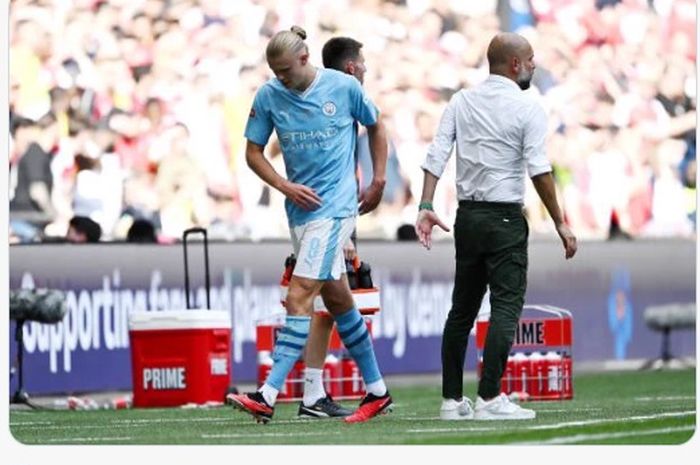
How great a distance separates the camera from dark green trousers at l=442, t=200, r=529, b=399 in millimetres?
10703

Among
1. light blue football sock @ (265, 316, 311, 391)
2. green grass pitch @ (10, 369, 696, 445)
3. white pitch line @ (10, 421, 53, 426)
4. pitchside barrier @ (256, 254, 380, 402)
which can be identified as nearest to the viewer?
green grass pitch @ (10, 369, 696, 445)

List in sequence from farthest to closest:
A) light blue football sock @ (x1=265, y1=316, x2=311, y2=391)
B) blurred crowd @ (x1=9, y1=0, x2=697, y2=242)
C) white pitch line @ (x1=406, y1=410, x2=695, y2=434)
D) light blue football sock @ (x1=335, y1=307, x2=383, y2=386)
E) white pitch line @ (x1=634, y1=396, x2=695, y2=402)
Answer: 1. blurred crowd @ (x1=9, y1=0, x2=697, y2=242)
2. white pitch line @ (x1=634, y1=396, x2=695, y2=402)
3. light blue football sock @ (x1=335, y1=307, x2=383, y2=386)
4. light blue football sock @ (x1=265, y1=316, x2=311, y2=391)
5. white pitch line @ (x1=406, y1=410, x2=695, y2=434)

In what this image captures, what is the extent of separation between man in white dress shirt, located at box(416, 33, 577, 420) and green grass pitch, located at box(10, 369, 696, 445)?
0.43 metres

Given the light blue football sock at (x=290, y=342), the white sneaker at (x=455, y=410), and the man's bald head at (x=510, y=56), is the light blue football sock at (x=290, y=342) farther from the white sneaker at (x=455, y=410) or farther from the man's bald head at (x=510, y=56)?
the man's bald head at (x=510, y=56)

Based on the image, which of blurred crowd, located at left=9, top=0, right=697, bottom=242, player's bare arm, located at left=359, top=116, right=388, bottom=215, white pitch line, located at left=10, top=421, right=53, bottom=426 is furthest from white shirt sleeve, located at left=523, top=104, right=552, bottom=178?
blurred crowd, located at left=9, top=0, right=697, bottom=242

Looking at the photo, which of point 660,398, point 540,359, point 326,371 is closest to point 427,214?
point 540,359

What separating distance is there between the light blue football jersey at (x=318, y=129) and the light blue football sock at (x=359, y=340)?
513mm

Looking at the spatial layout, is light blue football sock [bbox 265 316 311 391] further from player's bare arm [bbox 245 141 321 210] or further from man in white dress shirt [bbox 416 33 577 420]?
man in white dress shirt [bbox 416 33 577 420]

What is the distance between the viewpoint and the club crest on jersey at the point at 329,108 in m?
10.8

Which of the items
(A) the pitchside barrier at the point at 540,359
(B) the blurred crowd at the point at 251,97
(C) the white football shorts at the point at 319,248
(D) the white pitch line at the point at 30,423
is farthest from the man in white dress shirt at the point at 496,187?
(B) the blurred crowd at the point at 251,97

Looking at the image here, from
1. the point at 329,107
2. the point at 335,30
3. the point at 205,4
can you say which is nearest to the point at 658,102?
the point at 335,30

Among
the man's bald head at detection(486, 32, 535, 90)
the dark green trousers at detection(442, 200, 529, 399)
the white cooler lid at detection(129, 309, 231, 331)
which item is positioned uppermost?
the man's bald head at detection(486, 32, 535, 90)

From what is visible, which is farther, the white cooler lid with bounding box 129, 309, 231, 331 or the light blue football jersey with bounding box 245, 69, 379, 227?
the white cooler lid with bounding box 129, 309, 231, 331
